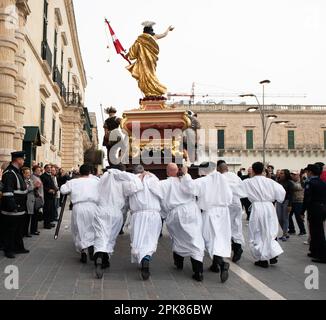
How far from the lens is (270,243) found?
22.6 ft

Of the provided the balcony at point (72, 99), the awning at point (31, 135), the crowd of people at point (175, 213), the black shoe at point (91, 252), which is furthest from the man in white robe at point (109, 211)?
the balcony at point (72, 99)

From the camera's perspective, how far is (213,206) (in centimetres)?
646

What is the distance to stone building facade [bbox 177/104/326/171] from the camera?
50438mm

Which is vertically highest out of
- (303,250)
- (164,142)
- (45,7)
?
(45,7)

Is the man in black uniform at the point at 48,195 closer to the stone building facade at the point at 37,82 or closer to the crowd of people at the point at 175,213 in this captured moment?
the stone building facade at the point at 37,82

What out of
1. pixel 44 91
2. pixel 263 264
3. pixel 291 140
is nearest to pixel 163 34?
pixel 263 264

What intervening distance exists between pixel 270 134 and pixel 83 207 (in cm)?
4768

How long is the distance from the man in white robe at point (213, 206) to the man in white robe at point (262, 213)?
92 centimetres

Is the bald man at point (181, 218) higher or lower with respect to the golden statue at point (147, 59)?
lower

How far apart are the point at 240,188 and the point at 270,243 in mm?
1075

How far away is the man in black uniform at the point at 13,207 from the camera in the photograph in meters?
7.07
